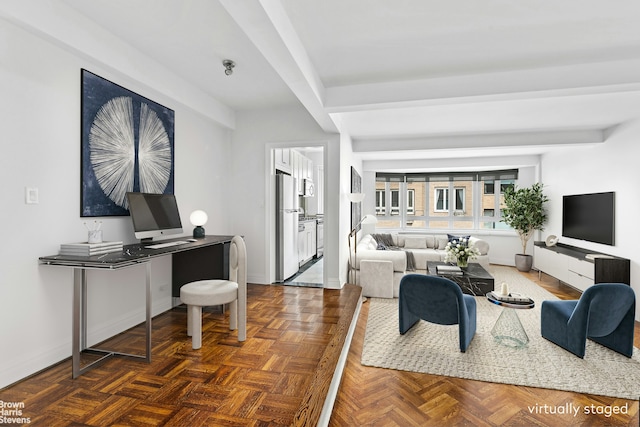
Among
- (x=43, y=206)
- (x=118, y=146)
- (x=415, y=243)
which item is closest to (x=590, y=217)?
(x=415, y=243)

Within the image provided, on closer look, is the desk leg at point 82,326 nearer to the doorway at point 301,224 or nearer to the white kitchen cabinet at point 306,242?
the doorway at point 301,224

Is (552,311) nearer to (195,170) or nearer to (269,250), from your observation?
(269,250)

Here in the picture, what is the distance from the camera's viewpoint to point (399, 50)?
271cm

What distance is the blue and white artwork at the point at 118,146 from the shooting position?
8.59 feet

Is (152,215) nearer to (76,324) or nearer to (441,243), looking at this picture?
(76,324)

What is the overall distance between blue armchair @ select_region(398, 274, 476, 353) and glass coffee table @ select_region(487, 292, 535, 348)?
10.5 inches

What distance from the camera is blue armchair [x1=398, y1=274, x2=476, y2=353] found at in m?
2.88

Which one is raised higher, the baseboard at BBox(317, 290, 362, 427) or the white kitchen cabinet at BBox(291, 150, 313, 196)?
the white kitchen cabinet at BBox(291, 150, 313, 196)

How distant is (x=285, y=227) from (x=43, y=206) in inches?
121

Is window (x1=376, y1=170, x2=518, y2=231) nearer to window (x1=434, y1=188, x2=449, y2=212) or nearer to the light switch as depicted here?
window (x1=434, y1=188, x2=449, y2=212)

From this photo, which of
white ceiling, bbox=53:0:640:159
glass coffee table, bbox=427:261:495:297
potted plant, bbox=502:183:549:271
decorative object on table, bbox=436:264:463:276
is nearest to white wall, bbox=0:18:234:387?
white ceiling, bbox=53:0:640:159

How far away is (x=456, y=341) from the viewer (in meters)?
3.13

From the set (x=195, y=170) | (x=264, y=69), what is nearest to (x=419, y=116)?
(x=264, y=69)

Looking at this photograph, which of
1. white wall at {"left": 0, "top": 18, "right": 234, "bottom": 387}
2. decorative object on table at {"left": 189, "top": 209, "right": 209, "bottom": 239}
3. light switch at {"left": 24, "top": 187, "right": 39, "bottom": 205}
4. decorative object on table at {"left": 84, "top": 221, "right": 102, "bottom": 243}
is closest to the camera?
white wall at {"left": 0, "top": 18, "right": 234, "bottom": 387}
